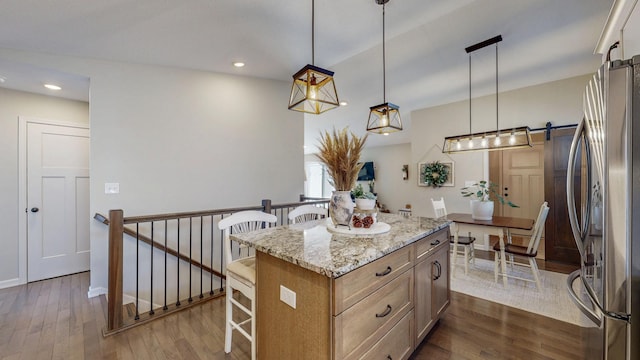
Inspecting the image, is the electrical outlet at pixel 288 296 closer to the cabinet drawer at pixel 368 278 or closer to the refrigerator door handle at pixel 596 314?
the cabinet drawer at pixel 368 278

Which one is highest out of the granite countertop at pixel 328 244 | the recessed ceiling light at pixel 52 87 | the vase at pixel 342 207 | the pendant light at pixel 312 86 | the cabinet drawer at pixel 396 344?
the recessed ceiling light at pixel 52 87

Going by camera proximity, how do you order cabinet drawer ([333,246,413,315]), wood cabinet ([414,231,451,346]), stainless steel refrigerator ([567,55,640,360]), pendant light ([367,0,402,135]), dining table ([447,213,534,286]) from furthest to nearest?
1. dining table ([447,213,534,286])
2. pendant light ([367,0,402,135])
3. wood cabinet ([414,231,451,346])
4. cabinet drawer ([333,246,413,315])
5. stainless steel refrigerator ([567,55,640,360])

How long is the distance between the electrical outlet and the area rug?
Result: 102 inches

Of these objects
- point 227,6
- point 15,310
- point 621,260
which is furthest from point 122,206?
point 621,260

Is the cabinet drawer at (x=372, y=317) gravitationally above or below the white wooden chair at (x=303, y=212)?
below

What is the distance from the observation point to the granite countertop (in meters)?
1.21

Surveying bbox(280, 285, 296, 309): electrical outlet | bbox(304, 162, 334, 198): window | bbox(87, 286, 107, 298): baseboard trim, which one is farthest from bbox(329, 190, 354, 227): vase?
bbox(304, 162, 334, 198): window

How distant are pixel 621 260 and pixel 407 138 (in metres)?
7.24

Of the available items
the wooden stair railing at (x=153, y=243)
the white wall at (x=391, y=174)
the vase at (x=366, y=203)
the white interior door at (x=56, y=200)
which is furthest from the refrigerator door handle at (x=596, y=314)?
the white wall at (x=391, y=174)

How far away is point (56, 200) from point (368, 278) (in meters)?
4.59

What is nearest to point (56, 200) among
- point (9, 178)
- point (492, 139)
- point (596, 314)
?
point (9, 178)

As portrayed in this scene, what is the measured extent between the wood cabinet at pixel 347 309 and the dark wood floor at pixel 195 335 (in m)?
0.58

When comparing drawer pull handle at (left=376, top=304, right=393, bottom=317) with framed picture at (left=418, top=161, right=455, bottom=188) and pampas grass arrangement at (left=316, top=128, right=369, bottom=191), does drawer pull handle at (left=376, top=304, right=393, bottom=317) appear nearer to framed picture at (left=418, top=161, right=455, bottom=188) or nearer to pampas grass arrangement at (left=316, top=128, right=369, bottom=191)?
pampas grass arrangement at (left=316, top=128, right=369, bottom=191)

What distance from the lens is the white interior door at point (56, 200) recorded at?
11.3 ft
